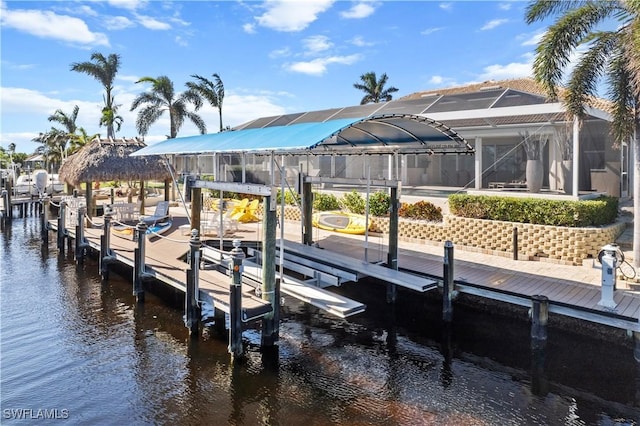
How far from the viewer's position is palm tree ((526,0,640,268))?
11516 mm

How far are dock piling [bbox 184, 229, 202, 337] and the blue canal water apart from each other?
40 cm

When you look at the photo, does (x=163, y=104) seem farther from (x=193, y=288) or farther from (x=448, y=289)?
(x=448, y=289)

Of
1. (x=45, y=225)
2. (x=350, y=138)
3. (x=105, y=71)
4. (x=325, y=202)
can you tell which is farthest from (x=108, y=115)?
(x=350, y=138)

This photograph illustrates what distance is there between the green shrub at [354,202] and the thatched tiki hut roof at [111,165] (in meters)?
8.26

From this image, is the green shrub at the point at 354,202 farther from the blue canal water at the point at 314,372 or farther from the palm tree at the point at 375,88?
the palm tree at the point at 375,88

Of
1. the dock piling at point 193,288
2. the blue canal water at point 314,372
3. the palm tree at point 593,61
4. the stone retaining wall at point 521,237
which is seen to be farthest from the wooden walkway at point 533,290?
the dock piling at point 193,288

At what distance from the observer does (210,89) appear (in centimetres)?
3488

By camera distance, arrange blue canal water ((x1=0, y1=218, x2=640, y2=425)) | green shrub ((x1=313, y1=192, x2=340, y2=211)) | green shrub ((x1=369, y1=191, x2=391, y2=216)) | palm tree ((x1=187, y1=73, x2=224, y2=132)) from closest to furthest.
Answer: blue canal water ((x1=0, y1=218, x2=640, y2=425)) < green shrub ((x1=369, y1=191, x2=391, y2=216)) < green shrub ((x1=313, y1=192, x2=340, y2=211)) < palm tree ((x1=187, y1=73, x2=224, y2=132))

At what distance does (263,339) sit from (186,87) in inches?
1171

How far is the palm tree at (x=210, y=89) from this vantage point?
34594 millimetres

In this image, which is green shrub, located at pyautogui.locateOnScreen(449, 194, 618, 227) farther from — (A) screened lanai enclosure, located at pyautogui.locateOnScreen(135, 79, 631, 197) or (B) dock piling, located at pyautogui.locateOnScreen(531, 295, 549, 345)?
(B) dock piling, located at pyautogui.locateOnScreen(531, 295, 549, 345)

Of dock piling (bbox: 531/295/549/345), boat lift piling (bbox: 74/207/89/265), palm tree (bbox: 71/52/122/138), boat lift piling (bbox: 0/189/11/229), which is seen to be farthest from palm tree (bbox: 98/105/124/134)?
dock piling (bbox: 531/295/549/345)

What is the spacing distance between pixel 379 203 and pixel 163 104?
937 inches

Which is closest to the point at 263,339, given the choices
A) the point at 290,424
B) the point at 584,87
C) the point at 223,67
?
the point at 290,424
